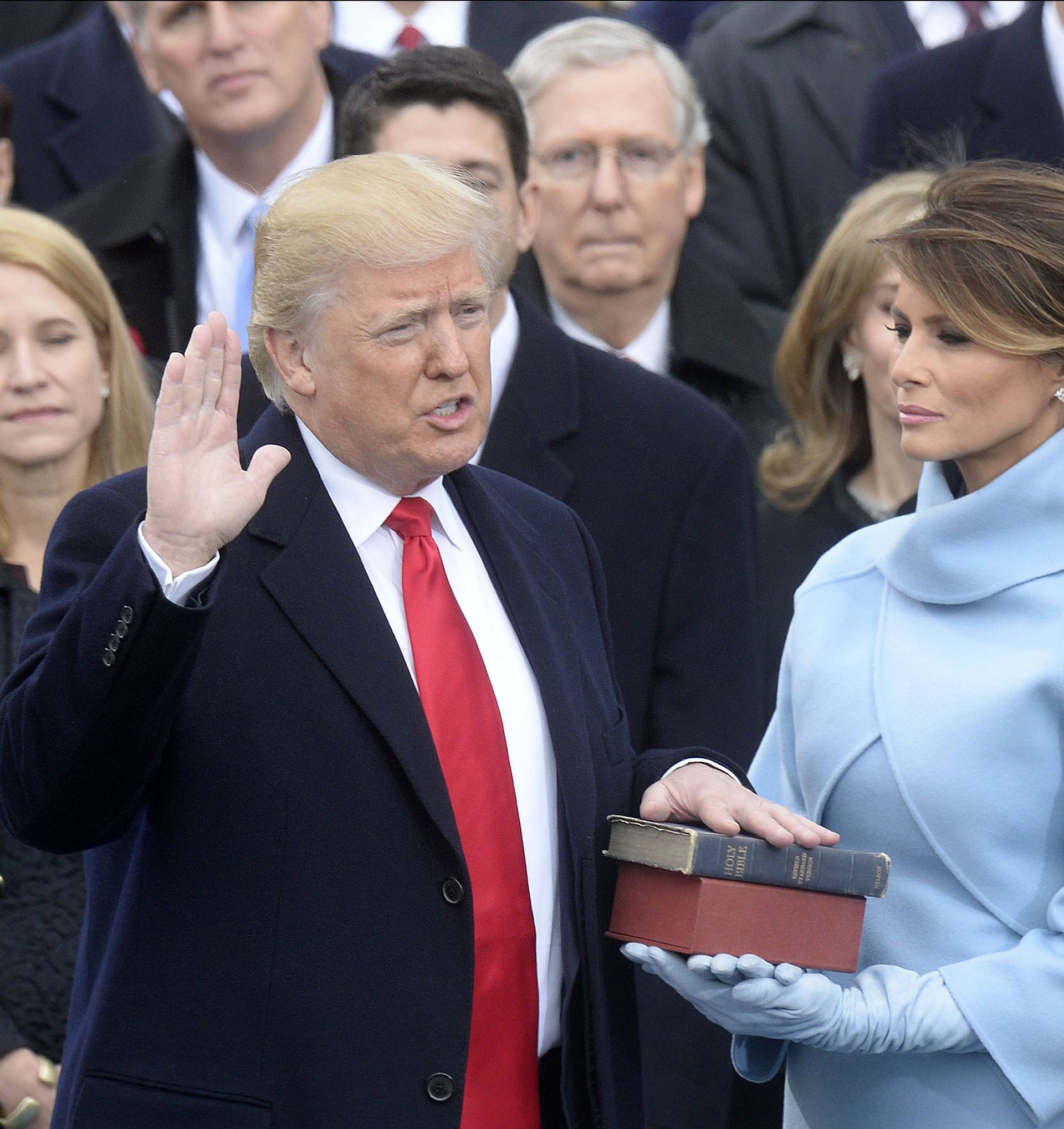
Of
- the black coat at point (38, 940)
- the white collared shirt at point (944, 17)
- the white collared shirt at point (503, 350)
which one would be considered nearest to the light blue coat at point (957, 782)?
the white collared shirt at point (503, 350)

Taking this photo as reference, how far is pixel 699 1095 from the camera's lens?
3885mm

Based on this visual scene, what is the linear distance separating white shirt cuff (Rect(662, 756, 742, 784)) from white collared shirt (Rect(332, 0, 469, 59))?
338cm

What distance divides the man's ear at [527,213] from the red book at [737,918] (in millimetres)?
1816

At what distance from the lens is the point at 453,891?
261cm

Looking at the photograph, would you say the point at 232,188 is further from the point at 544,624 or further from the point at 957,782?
the point at 957,782

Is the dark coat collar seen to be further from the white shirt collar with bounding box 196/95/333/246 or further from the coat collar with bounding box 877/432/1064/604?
the coat collar with bounding box 877/432/1064/604

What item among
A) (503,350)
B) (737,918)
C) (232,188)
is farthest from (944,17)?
(737,918)

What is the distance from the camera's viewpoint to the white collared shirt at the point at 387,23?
5789 millimetres

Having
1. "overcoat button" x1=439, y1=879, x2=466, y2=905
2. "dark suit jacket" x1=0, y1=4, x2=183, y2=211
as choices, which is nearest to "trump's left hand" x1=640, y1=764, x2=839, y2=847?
"overcoat button" x1=439, y1=879, x2=466, y2=905

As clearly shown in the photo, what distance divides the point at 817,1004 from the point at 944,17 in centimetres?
456

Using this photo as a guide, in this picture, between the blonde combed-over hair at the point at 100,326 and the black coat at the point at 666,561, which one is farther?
the blonde combed-over hair at the point at 100,326

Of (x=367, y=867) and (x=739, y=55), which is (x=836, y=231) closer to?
(x=739, y=55)

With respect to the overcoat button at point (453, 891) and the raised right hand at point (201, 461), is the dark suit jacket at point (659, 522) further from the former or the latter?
the raised right hand at point (201, 461)

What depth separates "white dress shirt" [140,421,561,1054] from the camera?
9.13 ft
